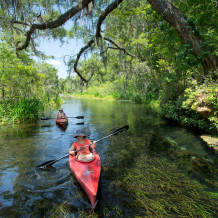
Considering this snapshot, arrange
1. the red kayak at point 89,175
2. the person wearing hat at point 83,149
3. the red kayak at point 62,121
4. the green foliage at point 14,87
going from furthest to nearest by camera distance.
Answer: the red kayak at point 62,121, the green foliage at point 14,87, the person wearing hat at point 83,149, the red kayak at point 89,175

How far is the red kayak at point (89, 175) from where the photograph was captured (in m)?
2.91

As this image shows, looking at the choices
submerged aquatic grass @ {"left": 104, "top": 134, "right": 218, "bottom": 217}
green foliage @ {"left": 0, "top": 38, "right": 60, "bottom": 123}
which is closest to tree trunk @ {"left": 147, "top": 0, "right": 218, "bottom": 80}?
submerged aquatic grass @ {"left": 104, "top": 134, "right": 218, "bottom": 217}

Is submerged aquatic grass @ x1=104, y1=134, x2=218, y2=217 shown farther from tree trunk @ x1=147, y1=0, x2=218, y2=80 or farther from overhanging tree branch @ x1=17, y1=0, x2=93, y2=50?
overhanging tree branch @ x1=17, y1=0, x2=93, y2=50

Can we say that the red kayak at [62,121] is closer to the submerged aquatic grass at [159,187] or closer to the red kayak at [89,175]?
the submerged aquatic grass at [159,187]

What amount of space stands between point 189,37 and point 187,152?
4418 mm

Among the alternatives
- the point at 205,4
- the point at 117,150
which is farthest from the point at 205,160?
the point at 205,4

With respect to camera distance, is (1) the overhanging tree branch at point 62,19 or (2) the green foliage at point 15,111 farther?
(2) the green foliage at point 15,111

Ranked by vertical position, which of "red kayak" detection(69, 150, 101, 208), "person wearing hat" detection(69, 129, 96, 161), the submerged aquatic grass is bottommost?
the submerged aquatic grass

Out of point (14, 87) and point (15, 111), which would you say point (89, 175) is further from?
point (14, 87)

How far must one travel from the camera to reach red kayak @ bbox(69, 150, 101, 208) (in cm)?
291

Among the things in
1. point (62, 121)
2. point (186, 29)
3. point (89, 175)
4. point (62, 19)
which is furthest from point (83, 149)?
point (186, 29)

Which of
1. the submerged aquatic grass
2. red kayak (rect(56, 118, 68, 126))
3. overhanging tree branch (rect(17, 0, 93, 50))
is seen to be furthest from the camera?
red kayak (rect(56, 118, 68, 126))

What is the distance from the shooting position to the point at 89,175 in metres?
3.27

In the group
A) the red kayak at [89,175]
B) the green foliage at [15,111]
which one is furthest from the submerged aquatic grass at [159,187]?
the green foliage at [15,111]
